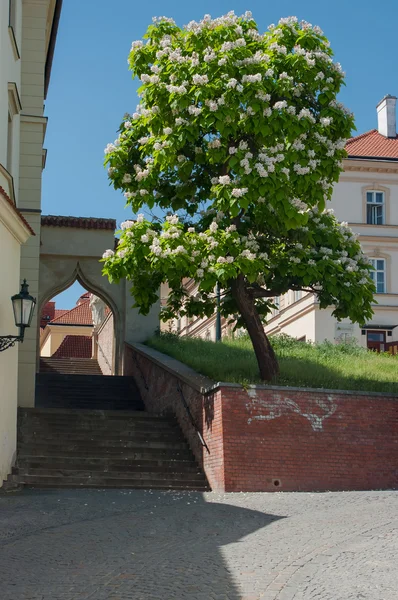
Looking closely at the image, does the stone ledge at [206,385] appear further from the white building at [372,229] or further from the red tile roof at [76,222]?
the white building at [372,229]

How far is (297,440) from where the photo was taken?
61.0 feet

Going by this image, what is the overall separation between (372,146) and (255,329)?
2888 cm

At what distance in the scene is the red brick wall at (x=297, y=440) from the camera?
18.2 meters

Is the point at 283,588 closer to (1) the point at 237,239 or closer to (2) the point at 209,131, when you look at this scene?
(1) the point at 237,239

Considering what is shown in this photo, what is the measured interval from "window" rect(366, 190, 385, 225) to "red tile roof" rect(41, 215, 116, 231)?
58.2 ft

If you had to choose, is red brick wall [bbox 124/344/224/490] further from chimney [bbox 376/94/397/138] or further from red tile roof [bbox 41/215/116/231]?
chimney [bbox 376/94/397/138]

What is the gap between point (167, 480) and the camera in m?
18.4

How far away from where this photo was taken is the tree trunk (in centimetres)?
2022

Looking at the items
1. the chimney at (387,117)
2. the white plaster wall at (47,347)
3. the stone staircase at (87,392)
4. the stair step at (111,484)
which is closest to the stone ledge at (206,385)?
the stair step at (111,484)

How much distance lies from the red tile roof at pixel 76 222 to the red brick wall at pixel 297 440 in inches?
502

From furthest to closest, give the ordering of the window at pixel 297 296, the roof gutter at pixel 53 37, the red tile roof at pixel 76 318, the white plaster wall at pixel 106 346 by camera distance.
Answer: the red tile roof at pixel 76 318 < the window at pixel 297 296 < the white plaster wall at pixel 106 346 < the roof gutter at pixel 53 37

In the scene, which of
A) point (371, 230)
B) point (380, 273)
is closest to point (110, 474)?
point (380, 273)

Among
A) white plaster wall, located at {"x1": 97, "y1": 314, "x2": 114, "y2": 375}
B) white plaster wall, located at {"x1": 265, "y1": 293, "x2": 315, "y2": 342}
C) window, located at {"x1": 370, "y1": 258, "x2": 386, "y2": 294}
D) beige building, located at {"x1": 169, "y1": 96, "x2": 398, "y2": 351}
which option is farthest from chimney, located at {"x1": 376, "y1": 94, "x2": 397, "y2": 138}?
white plaster wall, located at {"x1": 97, "y1": 314, "x2": 114, "y2": 375}

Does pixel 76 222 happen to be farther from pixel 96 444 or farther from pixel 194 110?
pixel 194 110
